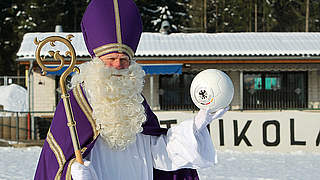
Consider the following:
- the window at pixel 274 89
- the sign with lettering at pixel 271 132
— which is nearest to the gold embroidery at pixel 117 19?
the sign with lettering at pixel 271 132

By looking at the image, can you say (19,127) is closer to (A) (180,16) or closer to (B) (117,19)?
(B) (117,19)

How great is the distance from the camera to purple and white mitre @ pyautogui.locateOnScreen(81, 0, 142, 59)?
10.5 feet

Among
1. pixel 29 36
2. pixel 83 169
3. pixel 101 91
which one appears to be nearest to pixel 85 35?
pixel 101 91

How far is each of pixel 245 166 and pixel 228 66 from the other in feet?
28.2

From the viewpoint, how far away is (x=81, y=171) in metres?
2.79

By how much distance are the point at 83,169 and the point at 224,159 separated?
8.54m

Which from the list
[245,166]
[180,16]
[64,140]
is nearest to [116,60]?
[64,140]

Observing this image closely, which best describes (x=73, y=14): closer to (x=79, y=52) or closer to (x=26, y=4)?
(x=26, y=4)

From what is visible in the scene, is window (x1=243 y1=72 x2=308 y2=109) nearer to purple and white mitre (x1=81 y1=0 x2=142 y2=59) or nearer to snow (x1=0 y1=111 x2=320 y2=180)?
snow (x1=0 y1=111 x2=320 y2=180)

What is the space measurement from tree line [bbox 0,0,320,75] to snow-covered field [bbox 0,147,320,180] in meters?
23.3

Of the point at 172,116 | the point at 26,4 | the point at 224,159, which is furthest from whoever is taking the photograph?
the point at 26,4

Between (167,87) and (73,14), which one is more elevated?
(73,14)

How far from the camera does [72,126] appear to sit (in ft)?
9.56

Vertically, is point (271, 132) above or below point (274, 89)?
below
